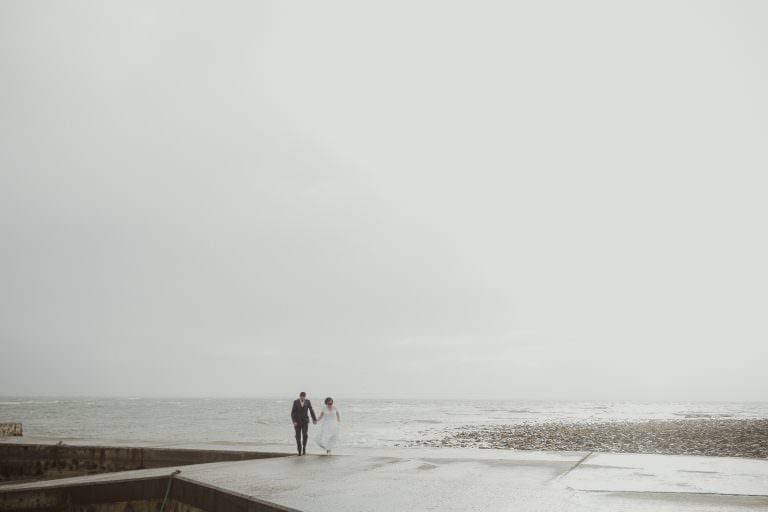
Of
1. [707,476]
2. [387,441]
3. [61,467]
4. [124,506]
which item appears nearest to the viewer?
→ [124,506]

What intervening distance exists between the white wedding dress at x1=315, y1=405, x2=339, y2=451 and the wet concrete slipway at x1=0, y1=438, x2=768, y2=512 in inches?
43.8

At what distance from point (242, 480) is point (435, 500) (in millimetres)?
3816

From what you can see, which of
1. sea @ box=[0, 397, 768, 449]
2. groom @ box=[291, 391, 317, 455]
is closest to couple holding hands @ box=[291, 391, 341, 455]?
groom @ box=[291, 391, 317, 455]

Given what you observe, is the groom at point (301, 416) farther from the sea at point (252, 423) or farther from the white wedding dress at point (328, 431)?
the sea at point (252, 423)

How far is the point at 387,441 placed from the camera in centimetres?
3512

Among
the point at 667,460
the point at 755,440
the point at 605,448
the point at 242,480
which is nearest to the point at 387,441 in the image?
the point at 605,448

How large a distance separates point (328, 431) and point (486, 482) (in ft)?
20.6

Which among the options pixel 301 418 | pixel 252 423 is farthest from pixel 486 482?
A: pixel 252 423

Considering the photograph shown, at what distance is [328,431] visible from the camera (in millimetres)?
14727

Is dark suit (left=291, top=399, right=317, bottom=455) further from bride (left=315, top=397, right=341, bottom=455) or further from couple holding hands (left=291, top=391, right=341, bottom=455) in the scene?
bride (left=315, top=397, right=341, bottom=455)

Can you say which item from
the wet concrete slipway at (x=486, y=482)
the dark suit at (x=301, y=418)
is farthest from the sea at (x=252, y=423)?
the wet concrete slipway at (x=486, y=482)

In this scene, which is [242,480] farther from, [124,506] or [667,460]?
[667,460]

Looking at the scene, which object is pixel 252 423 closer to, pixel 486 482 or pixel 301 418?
pixel 301 418

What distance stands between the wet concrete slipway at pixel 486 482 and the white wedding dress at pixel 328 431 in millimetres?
1112
